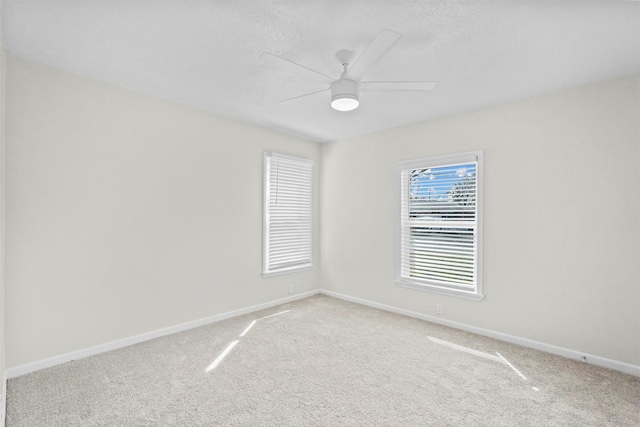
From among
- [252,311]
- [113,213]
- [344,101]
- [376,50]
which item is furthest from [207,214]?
[376,50]

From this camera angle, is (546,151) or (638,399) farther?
(546,151)

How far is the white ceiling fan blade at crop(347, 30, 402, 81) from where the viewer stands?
1778 millimetres

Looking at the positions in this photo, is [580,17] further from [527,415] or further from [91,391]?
[91,391]

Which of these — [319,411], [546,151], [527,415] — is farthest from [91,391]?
[546,151]

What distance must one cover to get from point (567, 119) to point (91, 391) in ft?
15.2

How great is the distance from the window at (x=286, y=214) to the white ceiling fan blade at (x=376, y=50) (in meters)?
2.23

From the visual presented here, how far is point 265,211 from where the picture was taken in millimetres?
4344

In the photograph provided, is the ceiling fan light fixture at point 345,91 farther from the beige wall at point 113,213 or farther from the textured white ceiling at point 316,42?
the beige wall at point 113,213

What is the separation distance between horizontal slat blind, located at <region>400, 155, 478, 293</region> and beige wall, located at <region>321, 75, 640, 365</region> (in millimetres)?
170

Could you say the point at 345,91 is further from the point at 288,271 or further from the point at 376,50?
the point at 288,271

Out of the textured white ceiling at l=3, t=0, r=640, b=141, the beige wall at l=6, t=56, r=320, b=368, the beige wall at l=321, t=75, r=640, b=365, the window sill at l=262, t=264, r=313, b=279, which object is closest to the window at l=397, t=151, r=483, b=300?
the beige wall at l=321, t=75, r=640, b=365

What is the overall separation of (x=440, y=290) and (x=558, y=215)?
146 centimetres

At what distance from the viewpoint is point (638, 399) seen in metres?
2.25

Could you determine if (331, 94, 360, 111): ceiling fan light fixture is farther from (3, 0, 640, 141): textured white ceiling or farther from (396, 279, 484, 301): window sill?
(396, 279, 484, 301): window sill
